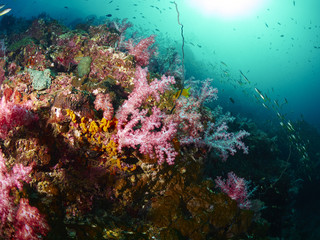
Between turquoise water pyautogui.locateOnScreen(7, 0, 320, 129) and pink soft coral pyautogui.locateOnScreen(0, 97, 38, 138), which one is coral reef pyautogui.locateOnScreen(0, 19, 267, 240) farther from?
turquoise water pyautogui.locateOnScreen(7, 0, 320, 129)

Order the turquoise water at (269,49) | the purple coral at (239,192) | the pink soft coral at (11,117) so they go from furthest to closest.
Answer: the turquoise water at (269,49) < the purple coral at (239,192) < the pink soft coral at (11,117)

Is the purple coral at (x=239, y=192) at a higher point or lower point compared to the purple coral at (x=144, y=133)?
lower

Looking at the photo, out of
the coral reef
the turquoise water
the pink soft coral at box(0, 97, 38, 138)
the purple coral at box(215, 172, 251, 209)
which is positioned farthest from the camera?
the turquoise water

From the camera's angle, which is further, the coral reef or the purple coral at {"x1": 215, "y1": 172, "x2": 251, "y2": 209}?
the purple coral at {"x1": 215, "y1": 172, "x2": 251, "y2": 209}

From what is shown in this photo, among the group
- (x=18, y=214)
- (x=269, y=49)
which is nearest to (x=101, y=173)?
(x=18, y=214)

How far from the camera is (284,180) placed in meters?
6.97

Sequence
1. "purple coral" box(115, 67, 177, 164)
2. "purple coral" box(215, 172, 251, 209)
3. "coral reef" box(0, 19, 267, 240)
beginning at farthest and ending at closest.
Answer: "purple coral" box(215, 172, 251, 209), "purple coral" box(115, 67, 177, 164), "coral reef" box(0, 19, 267, 240)

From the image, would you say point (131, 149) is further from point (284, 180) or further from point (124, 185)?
point (284, 180)

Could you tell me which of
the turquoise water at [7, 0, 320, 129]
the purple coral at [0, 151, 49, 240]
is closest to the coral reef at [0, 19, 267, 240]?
the purple coral at [0, 151, 49, 240]

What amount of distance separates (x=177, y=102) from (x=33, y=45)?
4831 mm

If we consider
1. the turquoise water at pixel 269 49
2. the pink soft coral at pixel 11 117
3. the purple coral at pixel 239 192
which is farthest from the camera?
the turquoise water at pixel 269 49

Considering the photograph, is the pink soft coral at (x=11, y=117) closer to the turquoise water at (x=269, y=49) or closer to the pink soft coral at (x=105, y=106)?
the pink soft coral at (x=105, y=106)

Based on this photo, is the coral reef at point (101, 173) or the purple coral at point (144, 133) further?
the purple coral at point (144, 133)

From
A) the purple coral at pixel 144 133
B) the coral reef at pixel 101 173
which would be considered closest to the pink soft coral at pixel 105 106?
the coral reef at pixel 101 173
